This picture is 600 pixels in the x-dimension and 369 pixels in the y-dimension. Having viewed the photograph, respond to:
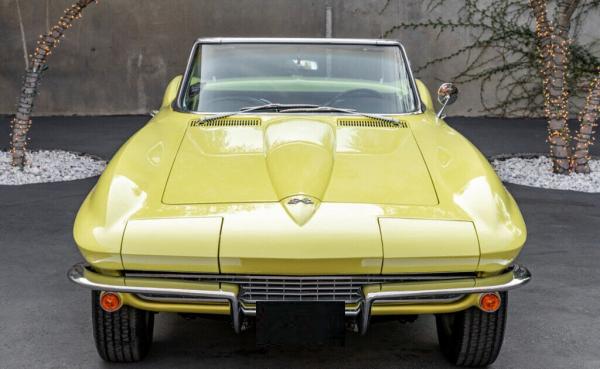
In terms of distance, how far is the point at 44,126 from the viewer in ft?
37.7

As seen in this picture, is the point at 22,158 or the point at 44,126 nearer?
the point at 22,158

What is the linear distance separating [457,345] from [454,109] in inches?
353

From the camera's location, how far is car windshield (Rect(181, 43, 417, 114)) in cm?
462

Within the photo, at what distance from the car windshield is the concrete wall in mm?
7388

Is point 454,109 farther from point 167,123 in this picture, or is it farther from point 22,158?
point 167,123

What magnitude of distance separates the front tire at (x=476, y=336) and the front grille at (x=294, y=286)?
528 mm

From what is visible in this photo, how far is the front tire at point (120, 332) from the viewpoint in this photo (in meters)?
3.54

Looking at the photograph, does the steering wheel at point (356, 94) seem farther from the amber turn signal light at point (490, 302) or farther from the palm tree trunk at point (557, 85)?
the palm tree trunk at point (557, 85)

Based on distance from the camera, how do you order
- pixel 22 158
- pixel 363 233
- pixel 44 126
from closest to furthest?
pixel 363 233 < pixel 22 158 < pixel 44 126

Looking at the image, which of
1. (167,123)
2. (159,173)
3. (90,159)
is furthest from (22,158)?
(159,173)

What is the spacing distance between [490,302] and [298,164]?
91 cm

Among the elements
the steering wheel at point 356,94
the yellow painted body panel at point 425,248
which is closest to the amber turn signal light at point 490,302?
the yellow painted body panel at point 425,248

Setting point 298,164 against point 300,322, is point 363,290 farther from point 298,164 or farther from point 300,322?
point 298,164

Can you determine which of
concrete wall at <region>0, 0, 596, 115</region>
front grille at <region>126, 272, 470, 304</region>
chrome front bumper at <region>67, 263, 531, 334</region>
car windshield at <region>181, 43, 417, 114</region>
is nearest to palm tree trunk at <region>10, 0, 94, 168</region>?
concrete wall at <region>0, 0, 596, 115</region>
